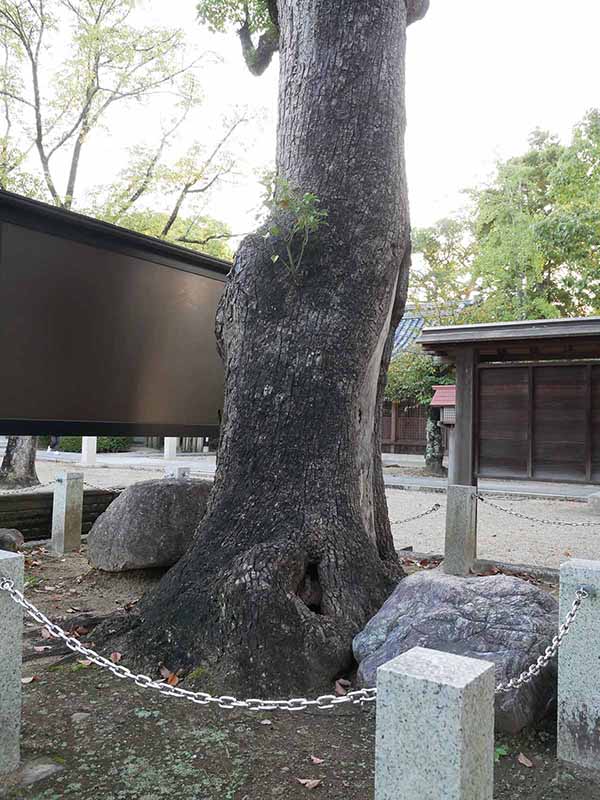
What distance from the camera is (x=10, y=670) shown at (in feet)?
9.43

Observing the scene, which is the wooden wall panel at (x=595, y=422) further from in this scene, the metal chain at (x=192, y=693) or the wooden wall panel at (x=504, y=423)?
the metal chain at (x=192, y=693)

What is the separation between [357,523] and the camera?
460cm

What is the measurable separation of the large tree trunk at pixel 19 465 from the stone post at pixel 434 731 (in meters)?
14.1

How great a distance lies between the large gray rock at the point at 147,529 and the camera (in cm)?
626

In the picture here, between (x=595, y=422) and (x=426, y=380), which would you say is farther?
(x=426, y=380)

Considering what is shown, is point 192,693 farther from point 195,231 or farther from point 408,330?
point 408,330

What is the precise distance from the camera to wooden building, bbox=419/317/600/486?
33.2 ft

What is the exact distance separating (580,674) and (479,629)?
655 mm

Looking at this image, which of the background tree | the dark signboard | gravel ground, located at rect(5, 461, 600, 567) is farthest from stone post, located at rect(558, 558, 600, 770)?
the background tree

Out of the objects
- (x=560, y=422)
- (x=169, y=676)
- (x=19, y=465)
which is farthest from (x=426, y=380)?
(x=169, y=676)

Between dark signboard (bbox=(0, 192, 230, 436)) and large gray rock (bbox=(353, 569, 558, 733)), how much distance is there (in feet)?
12.8

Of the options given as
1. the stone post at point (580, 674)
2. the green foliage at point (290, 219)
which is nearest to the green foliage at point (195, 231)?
the green foliage at point (290, 219)

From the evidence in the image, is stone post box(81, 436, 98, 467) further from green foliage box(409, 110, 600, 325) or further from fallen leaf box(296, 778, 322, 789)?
fallen leaf box(296, 778, 322, 789)

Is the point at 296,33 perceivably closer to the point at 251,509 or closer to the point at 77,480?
the point at 251,509
